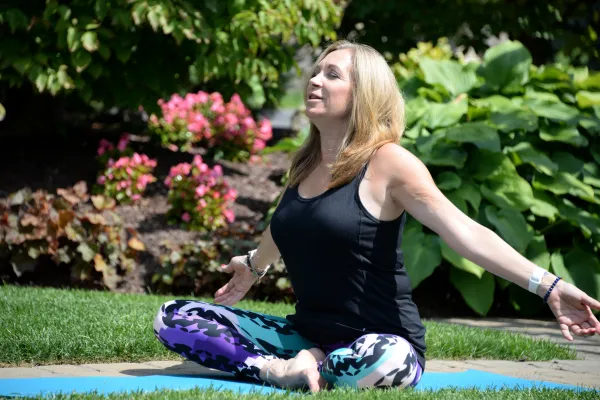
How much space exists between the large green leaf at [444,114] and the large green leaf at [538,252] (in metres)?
1.12

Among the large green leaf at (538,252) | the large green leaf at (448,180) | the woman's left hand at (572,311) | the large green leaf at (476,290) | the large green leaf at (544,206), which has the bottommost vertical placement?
the large green leaf at (476,290)

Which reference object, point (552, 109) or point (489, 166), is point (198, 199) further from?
point (552, 109)

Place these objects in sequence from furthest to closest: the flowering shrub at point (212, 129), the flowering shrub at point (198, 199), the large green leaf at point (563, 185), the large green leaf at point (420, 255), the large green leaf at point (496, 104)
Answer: the flowering shrub at point (212, 129) < the flowering shrub at point (198, 199) < the large green leaf at point (496, 104) < the large green leaf at point (563, 185) < the large green leaf at point (420, 255)

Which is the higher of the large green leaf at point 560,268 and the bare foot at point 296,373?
the bare foot at point 296,373

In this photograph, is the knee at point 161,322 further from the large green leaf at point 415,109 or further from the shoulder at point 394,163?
the large green leaf at point 415,109

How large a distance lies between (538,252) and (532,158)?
73 cm

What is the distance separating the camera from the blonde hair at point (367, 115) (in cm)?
350

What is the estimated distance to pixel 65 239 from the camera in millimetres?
6746

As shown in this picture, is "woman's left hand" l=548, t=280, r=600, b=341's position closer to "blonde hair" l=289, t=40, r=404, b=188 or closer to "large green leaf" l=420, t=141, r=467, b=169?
"blonde hair" l=289, t=40, r=404, b=188

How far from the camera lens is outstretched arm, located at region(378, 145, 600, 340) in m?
2.88

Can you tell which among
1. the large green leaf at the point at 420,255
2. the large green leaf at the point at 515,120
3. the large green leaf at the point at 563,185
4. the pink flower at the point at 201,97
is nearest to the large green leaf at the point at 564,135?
the large green leaf at the point at 515,120

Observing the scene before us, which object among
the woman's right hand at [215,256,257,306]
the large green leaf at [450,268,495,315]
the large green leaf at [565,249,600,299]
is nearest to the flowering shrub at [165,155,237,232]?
the large green leaf at [450,268,495,315]

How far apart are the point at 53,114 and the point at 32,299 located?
16.0ft

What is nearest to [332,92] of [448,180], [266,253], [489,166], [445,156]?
[266,253]
